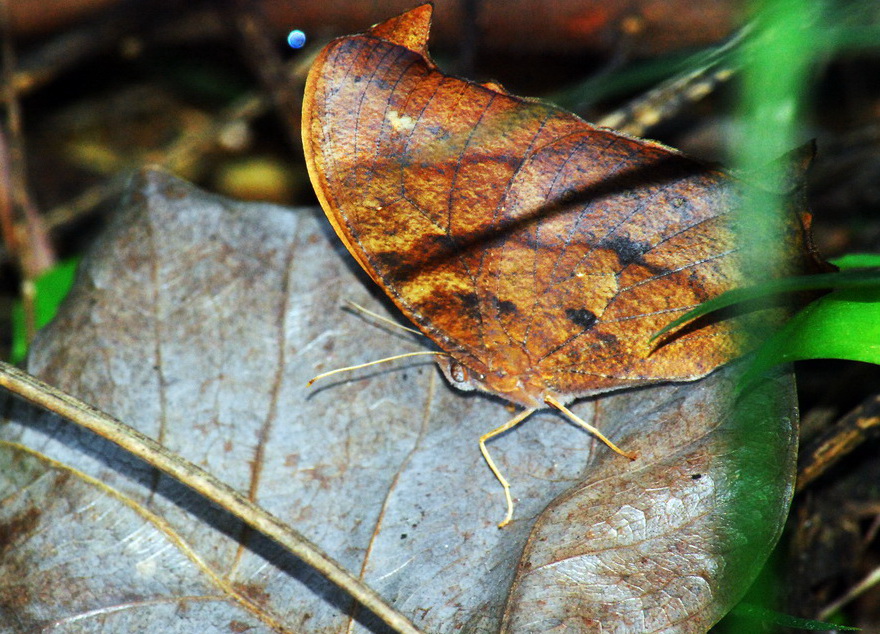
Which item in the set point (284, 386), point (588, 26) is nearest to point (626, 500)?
point (284, 386)

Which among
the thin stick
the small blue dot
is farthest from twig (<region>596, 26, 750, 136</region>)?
the thin stick

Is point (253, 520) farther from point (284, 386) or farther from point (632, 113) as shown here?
point (632, 113)

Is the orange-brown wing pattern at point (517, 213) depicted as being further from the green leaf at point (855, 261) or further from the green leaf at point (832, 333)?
the green leaf at point (855, 261)

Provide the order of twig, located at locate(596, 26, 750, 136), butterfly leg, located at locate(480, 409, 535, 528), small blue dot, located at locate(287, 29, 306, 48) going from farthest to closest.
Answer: small blue dot, located at locate(287, 29, 306, 48)
twig, located at locate(596, 26, 750, 136)
butterfly leg, located at locate(480, 409, 535, 528)

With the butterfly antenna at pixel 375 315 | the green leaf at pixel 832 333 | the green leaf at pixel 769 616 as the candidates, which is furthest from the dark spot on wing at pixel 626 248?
the green leaf at pixel 769 616

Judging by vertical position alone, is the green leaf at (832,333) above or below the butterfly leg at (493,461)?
above

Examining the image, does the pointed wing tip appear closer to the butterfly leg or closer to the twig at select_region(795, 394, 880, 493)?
the butterfly leg
